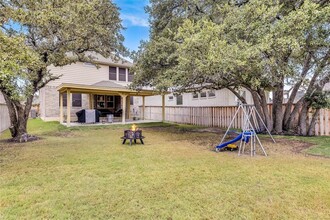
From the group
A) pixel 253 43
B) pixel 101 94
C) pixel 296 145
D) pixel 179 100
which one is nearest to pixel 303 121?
pixel 296 145

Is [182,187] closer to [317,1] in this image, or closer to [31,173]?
[31,173]

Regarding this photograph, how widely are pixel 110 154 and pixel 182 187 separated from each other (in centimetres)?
329

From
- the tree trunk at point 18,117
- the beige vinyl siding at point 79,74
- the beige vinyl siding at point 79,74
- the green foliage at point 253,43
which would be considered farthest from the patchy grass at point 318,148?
the beige vinyl siding at point 79,74

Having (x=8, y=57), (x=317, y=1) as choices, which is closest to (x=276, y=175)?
(x=8, y=57)

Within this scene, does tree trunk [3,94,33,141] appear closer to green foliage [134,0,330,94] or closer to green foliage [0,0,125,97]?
green foliage [0,0,125,97]

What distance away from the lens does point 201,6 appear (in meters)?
9.73

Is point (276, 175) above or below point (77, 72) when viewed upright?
below

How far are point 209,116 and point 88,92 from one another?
347 inches

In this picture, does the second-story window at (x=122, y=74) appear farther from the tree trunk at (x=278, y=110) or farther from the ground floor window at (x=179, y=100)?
the tree trunk at (x=278, y=110)

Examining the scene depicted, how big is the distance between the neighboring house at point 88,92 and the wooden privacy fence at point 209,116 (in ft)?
9.13

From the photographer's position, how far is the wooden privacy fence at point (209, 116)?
9320mm

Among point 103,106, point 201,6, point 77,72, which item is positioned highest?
point 201,6

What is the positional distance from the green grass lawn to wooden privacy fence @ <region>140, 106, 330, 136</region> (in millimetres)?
4172

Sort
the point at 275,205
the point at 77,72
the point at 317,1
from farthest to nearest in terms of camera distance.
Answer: the point at 77,72, the point at 317,1, the point at 275,205
